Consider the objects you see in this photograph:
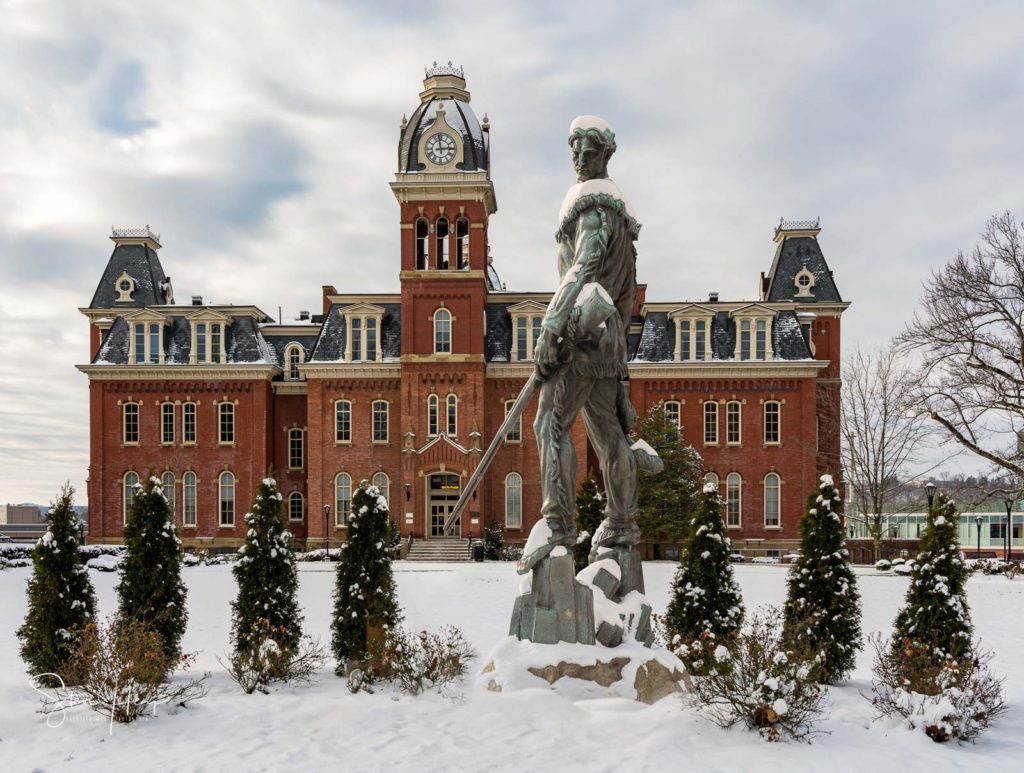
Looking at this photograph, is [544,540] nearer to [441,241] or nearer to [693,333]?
[441,241]

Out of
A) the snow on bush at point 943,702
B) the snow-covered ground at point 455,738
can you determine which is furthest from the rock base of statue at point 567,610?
the snow on bush at point 943,702

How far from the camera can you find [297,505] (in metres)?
39.1

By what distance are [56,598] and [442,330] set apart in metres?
27.2

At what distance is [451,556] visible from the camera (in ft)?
109

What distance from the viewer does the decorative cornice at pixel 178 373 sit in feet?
122

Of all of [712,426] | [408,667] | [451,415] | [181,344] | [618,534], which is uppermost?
[181,344]

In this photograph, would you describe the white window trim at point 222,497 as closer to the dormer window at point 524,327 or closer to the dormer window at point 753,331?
the dormer window at point 524,327

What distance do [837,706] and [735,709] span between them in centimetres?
167

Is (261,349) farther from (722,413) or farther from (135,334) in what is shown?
(722,413)

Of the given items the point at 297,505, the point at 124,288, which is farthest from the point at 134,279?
the point at 297,505

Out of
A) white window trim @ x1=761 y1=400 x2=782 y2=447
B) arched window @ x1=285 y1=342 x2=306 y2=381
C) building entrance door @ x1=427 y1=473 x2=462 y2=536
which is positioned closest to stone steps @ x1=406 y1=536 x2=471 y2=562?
building entrance door @ x1=427 y1=473 x2=462 y2=536

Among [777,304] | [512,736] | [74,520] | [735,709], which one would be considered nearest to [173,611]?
[74,520]

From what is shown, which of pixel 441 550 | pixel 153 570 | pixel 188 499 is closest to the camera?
pixel 153 570

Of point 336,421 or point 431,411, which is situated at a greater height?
point 431,411
